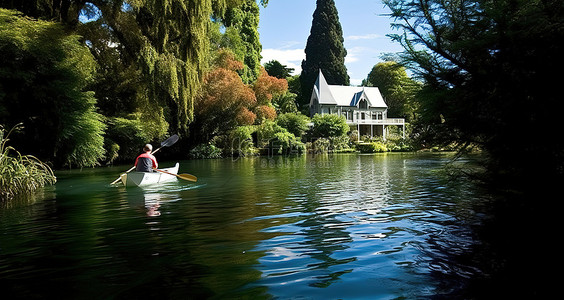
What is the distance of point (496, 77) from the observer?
4172mm

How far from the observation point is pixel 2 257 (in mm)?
5008

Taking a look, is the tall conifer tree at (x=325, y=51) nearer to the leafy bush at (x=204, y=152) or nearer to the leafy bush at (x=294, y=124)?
the leafy bush at (x=294, y=124)

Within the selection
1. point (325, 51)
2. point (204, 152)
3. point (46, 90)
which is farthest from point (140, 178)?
Answer: point (325, 51)

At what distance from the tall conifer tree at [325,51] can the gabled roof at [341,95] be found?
4.74 metres

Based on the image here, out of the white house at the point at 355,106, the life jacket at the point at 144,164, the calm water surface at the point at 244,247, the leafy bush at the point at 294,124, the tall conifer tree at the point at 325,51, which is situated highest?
the tall conifer tree at the point at 325,51

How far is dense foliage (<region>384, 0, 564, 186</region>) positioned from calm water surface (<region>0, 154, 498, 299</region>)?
1244 millimetres

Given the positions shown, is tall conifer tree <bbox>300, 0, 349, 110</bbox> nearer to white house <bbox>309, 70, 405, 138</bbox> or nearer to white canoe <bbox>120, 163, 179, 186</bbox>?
white house <bbox>309, 70, 405, 138</bbox>

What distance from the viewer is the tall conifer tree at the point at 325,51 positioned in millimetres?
59594

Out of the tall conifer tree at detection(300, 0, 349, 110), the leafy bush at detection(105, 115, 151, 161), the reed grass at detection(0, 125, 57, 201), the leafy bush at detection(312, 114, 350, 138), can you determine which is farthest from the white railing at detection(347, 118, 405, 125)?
the reed grass at detection(0, 125, 57, 201)

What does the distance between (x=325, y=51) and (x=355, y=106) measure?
10.7 metres

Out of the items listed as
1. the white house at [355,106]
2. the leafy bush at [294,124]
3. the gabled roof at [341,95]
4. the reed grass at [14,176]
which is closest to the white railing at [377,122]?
the white house at [355,106]

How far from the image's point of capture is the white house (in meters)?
53.1

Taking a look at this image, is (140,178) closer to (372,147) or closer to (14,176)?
(14,176)

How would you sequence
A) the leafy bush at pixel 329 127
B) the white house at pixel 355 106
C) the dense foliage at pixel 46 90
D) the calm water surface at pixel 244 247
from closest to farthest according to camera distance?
the calm water surface at pixel 244 247, the dense foliage at pixel 46 90, the leafy bush at pixel 329 127, the white house at pixel 355 106
